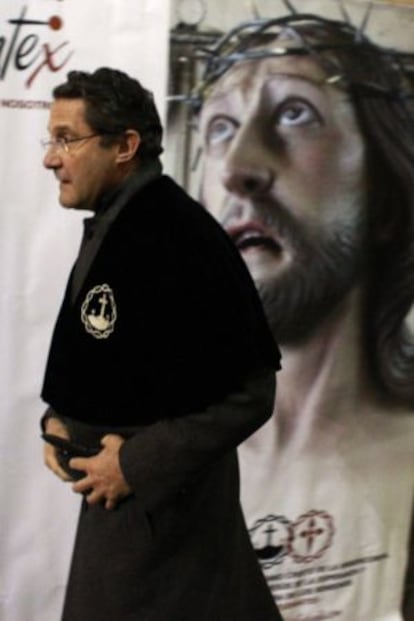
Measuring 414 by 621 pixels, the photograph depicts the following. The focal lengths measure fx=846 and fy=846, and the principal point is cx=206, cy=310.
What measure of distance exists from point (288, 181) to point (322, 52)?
0.33 m

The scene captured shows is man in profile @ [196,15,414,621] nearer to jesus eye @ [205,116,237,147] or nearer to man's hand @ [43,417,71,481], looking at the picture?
jesus eye @ [205,116,237,147]

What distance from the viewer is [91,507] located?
1.30 metres

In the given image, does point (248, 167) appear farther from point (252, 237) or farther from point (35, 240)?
point (35, 240)

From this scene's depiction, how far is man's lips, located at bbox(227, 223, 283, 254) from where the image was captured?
2.13 metres

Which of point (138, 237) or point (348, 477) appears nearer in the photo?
point (138, 237)

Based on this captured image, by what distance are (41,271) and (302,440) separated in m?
0.89

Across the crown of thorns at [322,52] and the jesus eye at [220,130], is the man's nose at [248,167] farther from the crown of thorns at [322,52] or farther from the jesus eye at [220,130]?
the crown of thorns at [322,52]

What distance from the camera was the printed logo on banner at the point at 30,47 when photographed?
1.76 meters

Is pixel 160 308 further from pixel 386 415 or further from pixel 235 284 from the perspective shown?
pixel 386 415

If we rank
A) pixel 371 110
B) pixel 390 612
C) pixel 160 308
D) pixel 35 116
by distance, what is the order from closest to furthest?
pixel 160 308
pixel 35 116
pixel 371 110
pixel 390 612

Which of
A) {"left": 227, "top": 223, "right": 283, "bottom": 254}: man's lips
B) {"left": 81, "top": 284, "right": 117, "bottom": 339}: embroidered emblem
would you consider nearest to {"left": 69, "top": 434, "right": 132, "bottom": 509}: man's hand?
{"left": 81, "top": 284, "right": 117, "bottom": 339}: embroidered emblem

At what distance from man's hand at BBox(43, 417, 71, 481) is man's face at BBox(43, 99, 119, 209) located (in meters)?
0.34

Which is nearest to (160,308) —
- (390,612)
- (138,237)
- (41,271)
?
(138,237)

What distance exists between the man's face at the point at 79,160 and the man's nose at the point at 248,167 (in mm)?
891
